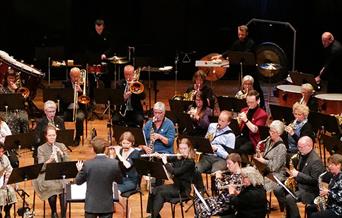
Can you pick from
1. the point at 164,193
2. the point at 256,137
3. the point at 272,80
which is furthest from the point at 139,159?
the point at 272,80

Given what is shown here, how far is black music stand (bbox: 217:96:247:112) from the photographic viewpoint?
13.4 meters

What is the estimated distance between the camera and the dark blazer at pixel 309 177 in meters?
10.7

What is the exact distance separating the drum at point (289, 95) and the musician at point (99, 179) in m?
5.82

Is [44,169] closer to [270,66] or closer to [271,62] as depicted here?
[270,66]

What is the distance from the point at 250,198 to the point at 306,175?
1.23 meters

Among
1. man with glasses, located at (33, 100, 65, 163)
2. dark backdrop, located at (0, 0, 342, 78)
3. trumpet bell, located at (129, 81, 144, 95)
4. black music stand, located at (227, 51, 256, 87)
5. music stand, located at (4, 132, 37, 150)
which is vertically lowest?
music stand, located at (4, 132, 37, 150)

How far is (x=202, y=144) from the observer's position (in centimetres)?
1152

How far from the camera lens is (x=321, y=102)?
14.5 m

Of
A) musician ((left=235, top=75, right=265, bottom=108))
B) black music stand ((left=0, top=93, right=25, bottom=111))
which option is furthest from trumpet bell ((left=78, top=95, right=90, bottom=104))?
musician ((left=235, top=75, right=265, bottom=108))

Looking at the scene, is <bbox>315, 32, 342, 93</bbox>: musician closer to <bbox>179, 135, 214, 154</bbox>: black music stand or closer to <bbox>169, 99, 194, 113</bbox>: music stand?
<bbox>169, 99, 194, 113</bbox>: music stand

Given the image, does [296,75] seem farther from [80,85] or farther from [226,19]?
[226,19]

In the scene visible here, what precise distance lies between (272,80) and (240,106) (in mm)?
4249

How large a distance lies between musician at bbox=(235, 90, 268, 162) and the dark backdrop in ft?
22.6

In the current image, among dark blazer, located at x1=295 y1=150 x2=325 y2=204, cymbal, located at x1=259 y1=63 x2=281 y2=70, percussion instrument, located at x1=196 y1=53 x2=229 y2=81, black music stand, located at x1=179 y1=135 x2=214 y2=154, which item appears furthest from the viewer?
cymbal, located at x1=259 y1=63 x2=281 y2=70
